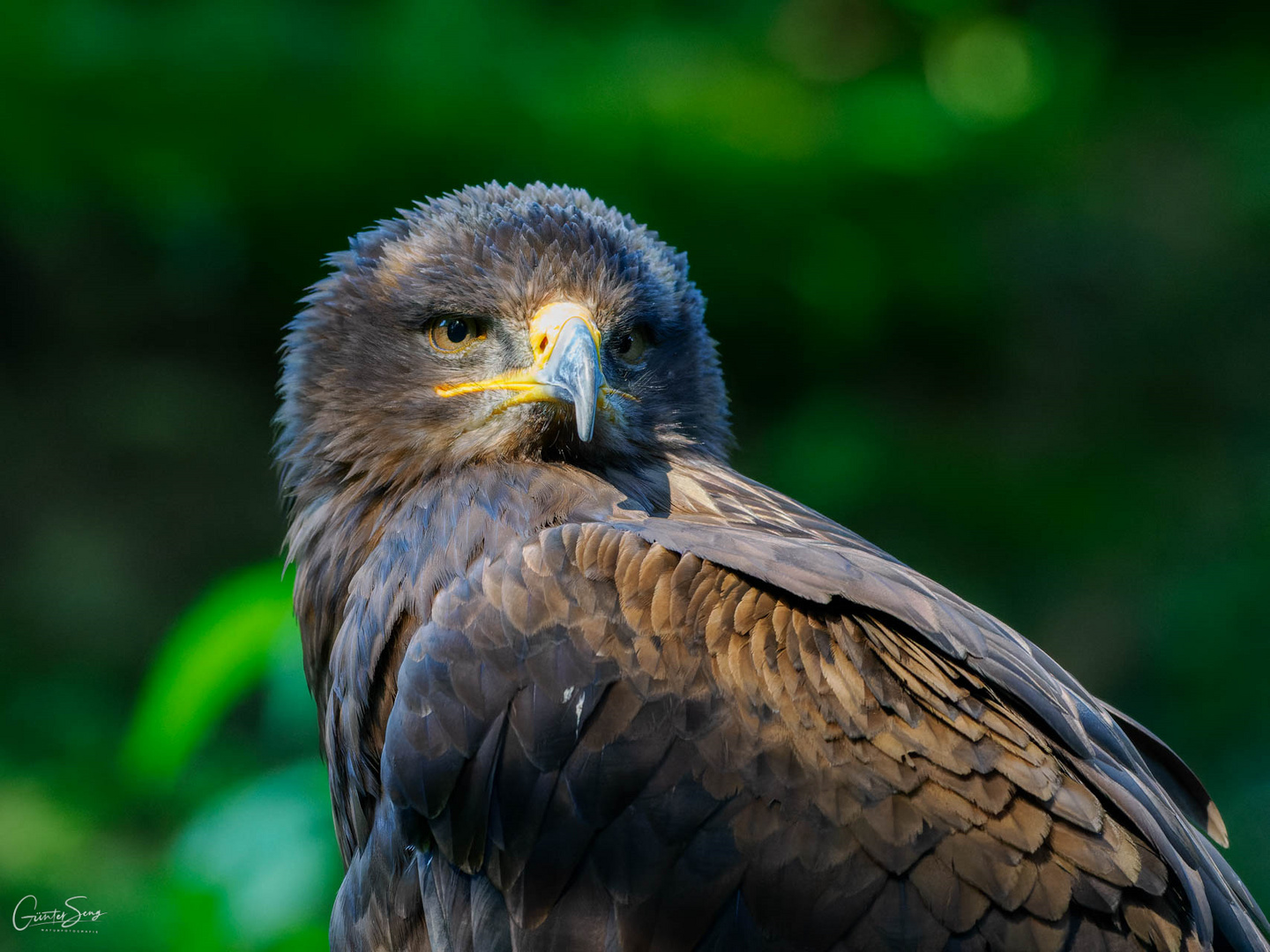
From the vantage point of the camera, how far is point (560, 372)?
7.47 ft

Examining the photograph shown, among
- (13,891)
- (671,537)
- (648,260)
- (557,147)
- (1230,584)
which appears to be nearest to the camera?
(671,537)

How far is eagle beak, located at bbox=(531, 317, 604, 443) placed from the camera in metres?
2.19

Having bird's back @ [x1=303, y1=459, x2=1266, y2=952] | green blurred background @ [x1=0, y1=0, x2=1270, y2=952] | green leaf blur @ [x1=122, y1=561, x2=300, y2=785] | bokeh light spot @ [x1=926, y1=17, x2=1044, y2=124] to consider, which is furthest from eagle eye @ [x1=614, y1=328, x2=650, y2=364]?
bokeh light spot @ [x1=926, y1=17, x2=1044, y2=124]

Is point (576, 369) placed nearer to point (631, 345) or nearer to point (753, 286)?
point (631, 345)

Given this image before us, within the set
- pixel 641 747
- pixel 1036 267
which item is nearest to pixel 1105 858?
pixel 641 747

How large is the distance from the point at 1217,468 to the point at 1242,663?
4.26 feet

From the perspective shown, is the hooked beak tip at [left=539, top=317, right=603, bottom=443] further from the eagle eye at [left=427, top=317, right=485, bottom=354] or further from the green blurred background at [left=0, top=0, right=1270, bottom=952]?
the green blurred background at [left=0, top=0, right=1270, bottom=952]

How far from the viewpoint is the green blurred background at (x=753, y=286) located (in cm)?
526

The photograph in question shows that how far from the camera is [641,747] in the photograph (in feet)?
5.92

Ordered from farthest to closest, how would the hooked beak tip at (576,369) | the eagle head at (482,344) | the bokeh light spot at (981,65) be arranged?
1. the bokeh light spot at (981,65)
2. the eagle head at (482,344)
3. the hooked beak tip at (576,369)

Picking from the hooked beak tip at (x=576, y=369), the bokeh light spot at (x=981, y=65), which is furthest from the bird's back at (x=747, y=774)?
the bokeh light spot at (x=981, y=65)

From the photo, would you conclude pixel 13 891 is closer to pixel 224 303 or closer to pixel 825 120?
pixel 224 303

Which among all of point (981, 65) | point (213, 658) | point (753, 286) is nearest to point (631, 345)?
point (213, 658)

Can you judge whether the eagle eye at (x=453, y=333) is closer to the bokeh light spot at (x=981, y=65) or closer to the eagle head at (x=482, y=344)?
the eagle head at (x=482, y=344)
